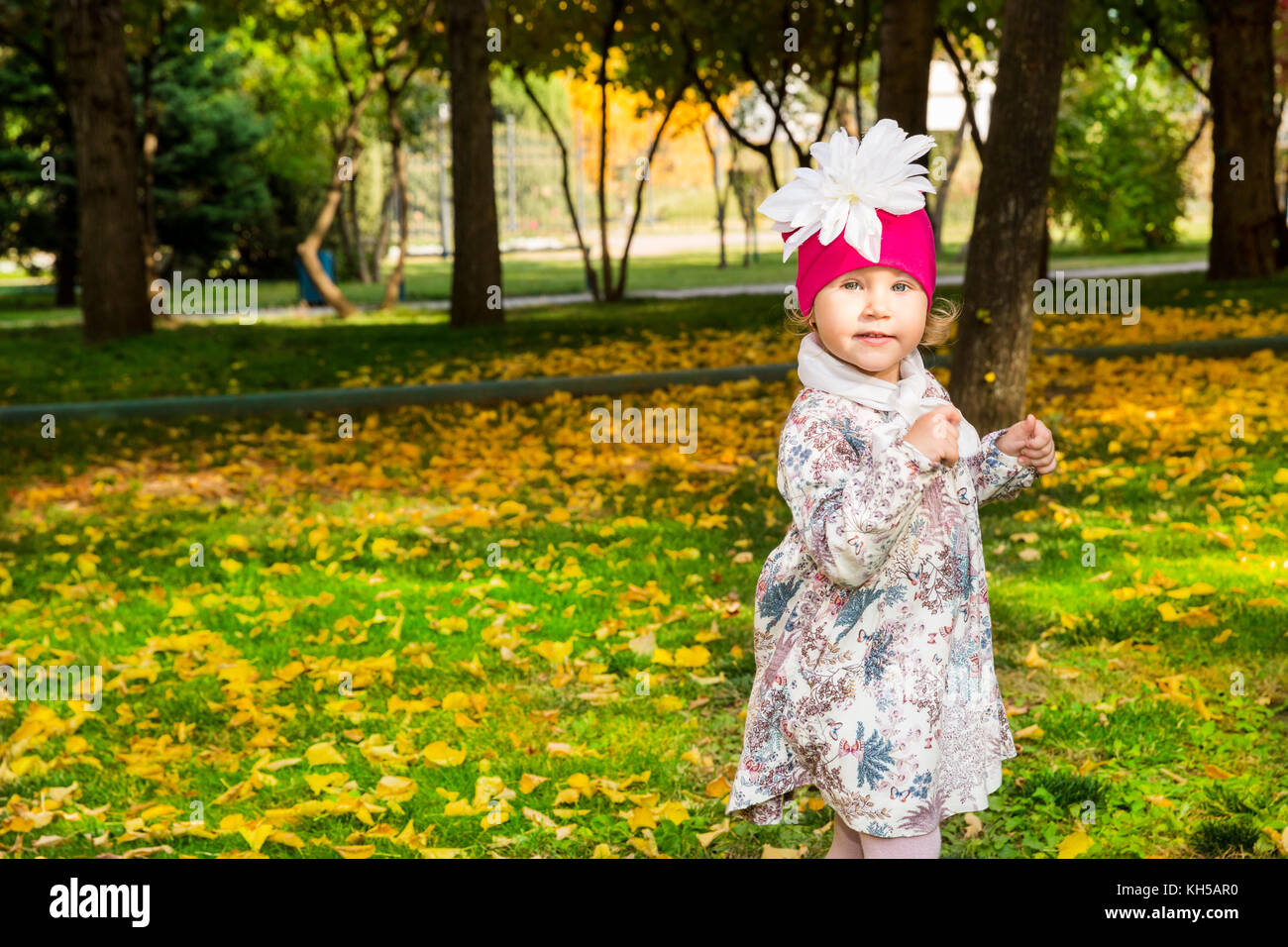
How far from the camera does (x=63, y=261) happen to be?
2562 centimetres

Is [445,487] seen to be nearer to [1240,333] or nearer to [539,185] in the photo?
[1240,333]

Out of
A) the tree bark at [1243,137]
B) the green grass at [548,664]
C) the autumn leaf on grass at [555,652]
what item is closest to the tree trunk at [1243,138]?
the tree bark at [1243,137]

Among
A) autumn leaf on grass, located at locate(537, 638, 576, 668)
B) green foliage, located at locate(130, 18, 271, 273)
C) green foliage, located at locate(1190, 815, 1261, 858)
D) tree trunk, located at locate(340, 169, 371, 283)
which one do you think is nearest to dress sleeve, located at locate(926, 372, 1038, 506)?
green foliage, located at locate(1190, 815, 1261, 858)

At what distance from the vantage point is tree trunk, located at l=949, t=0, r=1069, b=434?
6.69 meters

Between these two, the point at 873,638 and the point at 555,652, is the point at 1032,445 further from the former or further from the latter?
the point at 555,652

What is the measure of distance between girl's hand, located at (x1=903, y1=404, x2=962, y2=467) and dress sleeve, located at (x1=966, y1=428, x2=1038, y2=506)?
364mm

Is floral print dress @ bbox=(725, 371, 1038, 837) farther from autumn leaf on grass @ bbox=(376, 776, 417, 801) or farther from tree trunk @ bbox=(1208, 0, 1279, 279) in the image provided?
tree trunk @ bbox=(1208, 0, 1279, 279)

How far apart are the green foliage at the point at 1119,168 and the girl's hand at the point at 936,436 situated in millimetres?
31599

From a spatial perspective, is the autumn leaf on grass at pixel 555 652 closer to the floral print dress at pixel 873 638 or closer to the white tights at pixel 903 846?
the floral print dress at pixel 873 638

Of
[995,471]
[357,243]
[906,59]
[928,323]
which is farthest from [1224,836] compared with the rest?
[357,243]

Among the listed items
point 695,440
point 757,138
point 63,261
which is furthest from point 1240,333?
point 757,138

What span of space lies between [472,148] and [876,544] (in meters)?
12.7

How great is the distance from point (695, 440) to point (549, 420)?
140 centimetres

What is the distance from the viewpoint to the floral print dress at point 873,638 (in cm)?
245
